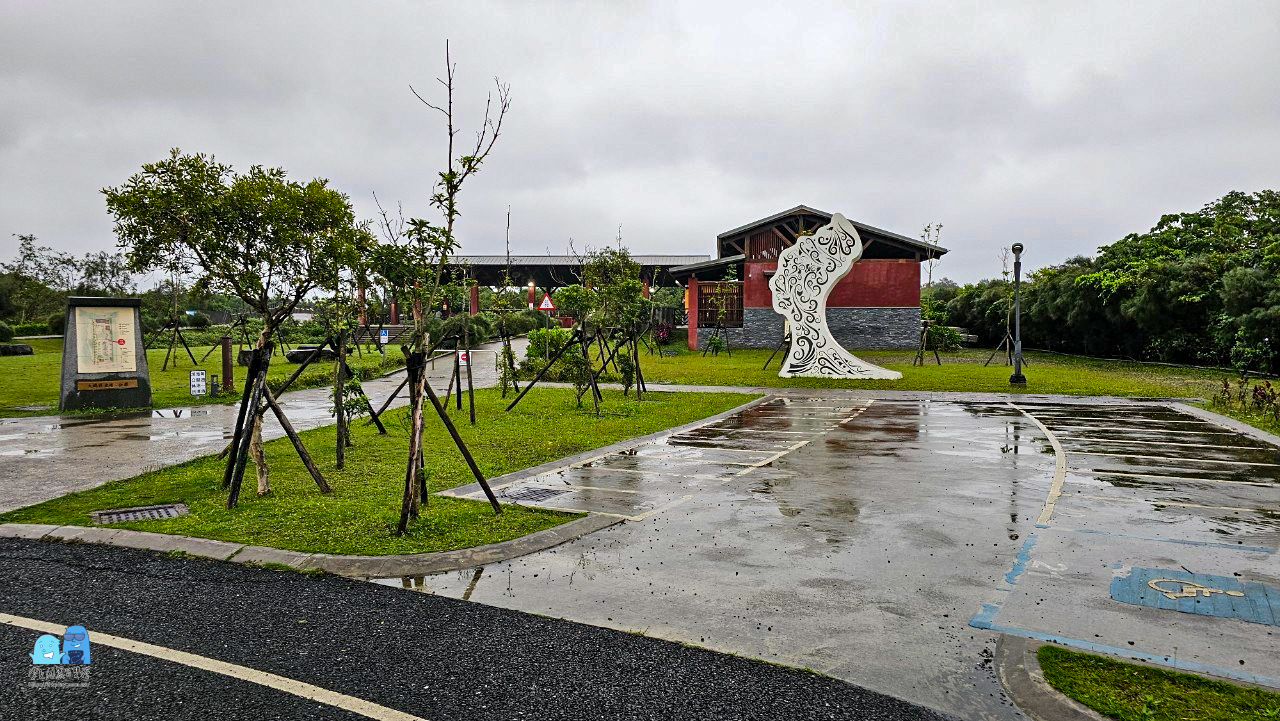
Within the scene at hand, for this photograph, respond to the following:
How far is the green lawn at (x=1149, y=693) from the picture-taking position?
345 centimetres

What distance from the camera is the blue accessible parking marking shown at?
468cm

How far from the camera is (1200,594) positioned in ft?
16.4

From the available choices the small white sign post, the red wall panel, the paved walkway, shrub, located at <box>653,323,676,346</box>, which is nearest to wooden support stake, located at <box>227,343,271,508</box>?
the paved walkway

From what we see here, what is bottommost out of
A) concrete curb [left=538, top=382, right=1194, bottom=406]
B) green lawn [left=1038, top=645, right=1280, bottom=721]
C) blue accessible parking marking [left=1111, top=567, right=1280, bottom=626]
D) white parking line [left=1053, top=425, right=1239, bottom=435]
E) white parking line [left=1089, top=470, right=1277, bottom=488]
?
green lawn [left=1038, top=645, right=1280, bottom=721]

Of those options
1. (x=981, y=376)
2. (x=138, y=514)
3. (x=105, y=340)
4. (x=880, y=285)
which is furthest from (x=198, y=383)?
(x=880, y=285)

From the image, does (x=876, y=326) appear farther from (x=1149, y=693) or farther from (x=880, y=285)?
(x=1149, y=693)

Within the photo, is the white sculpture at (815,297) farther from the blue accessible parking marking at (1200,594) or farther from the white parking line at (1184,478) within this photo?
the blue accessible parking marking at (1200,594)

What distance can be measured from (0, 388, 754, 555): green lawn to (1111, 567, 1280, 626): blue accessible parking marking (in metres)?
4.40

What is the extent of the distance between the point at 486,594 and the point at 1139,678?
12.2 feet

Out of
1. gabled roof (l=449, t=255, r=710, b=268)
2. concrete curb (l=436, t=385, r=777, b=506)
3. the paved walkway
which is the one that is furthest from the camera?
gabled roof (l=449, t=255, r=710, b=268)

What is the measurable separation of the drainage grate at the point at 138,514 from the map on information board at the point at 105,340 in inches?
427

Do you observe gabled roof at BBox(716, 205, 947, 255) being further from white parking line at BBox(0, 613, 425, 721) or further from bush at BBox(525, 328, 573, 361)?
white parking line at BBox(0, 613, 425, 721)

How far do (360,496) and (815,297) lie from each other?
17518 mm

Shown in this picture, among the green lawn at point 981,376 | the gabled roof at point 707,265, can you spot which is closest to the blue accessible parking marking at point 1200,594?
the green lawn at point 981,376
